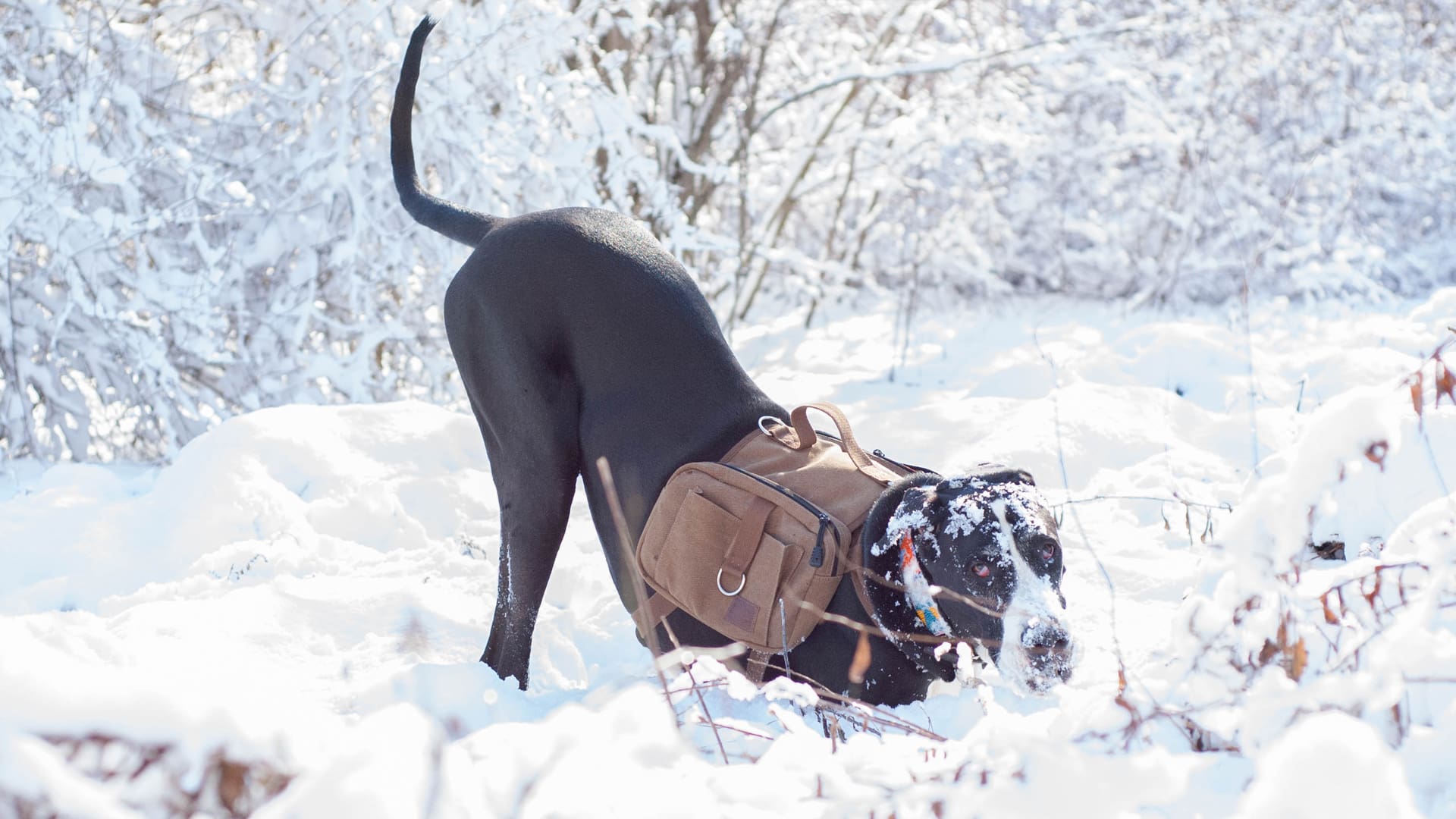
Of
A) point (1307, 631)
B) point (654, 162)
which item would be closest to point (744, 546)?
point (1307, 631)

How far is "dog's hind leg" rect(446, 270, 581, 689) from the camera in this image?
229cm

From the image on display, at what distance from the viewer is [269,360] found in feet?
13.7

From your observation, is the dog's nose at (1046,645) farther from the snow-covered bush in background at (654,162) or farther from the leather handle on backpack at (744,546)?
the snow-covered bush in background at (654,162)

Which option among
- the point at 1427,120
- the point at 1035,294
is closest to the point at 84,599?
the point at 1035,294

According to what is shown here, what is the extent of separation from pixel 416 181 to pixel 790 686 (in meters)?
1.82

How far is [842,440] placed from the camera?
7.46ft

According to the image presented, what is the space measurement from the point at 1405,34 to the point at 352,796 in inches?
344

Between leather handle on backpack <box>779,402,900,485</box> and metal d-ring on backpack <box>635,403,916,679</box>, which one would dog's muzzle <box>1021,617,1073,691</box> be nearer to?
metal d-ring on backpack <box>635,403,916,679</box>

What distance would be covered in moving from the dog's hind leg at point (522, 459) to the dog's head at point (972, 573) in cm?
70

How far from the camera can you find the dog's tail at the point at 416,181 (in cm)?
259

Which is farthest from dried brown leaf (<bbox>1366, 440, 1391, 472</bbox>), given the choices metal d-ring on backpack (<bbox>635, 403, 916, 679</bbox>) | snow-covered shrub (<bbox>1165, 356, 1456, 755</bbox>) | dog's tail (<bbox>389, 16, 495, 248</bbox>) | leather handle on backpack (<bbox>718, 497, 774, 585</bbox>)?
dog's tail (<bbox>389, 16, 495, 248</bbox>)

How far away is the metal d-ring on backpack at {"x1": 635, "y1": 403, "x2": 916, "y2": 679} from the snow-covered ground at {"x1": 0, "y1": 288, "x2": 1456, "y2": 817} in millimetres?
146

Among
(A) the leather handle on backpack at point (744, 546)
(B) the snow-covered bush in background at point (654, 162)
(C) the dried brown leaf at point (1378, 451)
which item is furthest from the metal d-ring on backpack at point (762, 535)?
(B) the snow-covered bush in background at point (654, 162)

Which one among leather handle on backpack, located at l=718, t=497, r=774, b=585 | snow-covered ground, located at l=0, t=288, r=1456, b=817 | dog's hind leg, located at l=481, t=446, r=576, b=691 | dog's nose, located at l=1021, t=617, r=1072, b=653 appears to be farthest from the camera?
dog's hind leg, located at l=481, t=446, r=576, b=691
